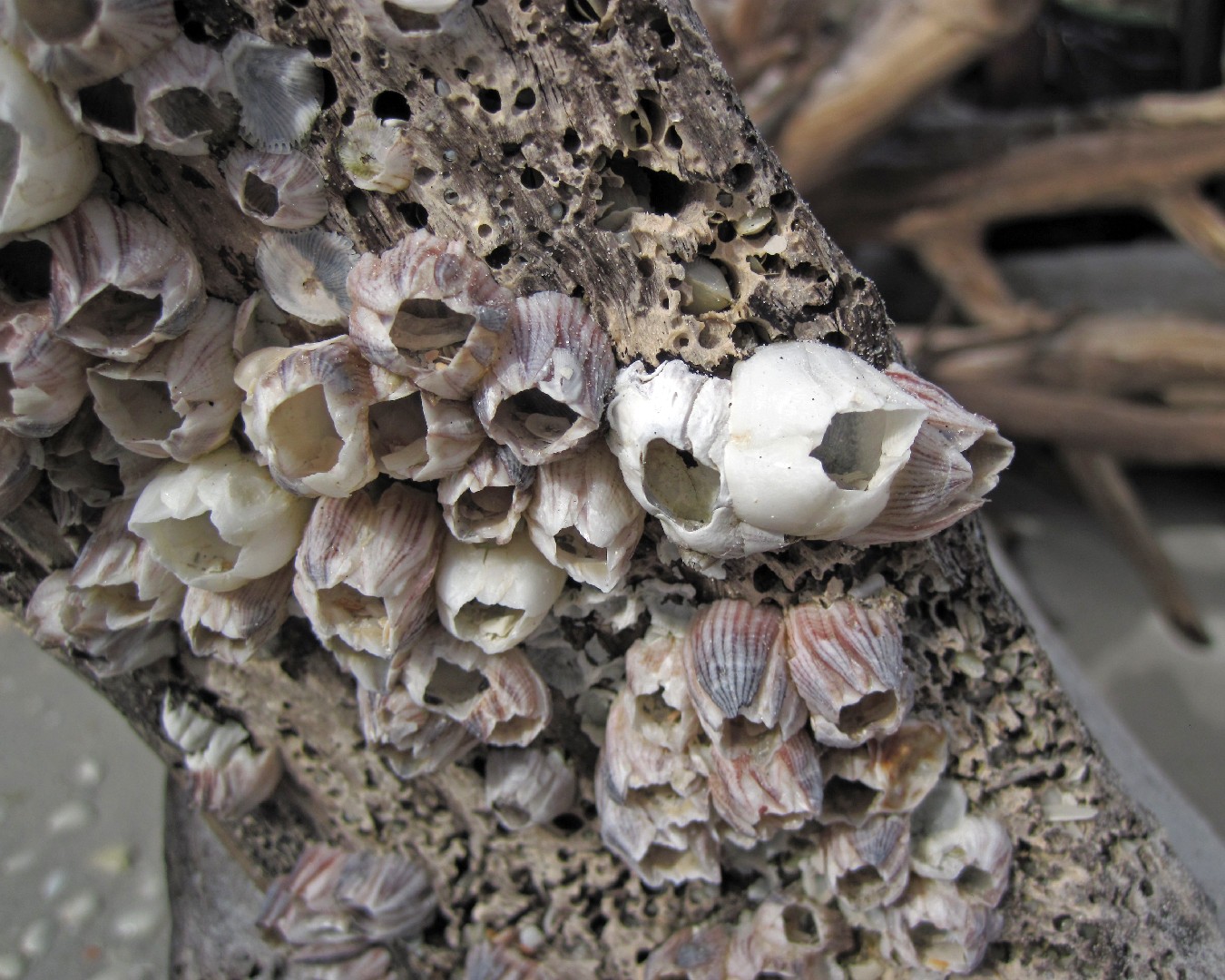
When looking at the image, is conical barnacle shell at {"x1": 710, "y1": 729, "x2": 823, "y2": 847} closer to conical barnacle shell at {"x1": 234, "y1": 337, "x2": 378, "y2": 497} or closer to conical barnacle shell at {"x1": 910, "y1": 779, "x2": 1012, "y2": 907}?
conical barnacle shell at {"x1": 910, "y1": 779, "x2": 1012, "y2": 907}

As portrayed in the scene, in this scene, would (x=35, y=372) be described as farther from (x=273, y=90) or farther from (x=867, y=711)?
(x=867, y=711)

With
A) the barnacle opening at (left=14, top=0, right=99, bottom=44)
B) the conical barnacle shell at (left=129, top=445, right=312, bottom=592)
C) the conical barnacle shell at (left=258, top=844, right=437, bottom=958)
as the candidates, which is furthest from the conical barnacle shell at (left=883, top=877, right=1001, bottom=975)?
the barnacle opening at (left=14, top=0, right=99, bottom=44)

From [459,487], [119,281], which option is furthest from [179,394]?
[459,487]

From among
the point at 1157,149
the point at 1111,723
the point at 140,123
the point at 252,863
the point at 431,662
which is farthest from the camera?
the point at 1157,149

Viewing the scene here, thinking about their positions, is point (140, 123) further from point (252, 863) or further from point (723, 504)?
point (252, 863)

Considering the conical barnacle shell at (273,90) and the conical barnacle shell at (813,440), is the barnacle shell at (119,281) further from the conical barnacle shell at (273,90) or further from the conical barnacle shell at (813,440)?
the conical barnacle shell at (813,440)

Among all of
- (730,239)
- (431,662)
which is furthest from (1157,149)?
(431,662)
